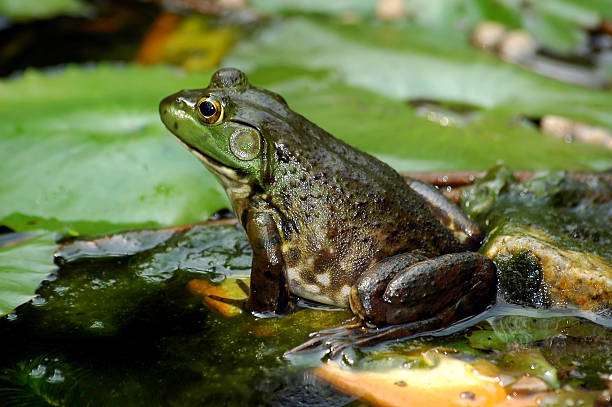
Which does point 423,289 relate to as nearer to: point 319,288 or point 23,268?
point 319,288

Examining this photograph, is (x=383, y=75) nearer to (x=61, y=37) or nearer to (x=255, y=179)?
(x=255, y=179)

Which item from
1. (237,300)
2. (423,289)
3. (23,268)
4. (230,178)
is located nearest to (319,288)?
(237,300)

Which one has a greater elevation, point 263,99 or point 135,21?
point 135,21

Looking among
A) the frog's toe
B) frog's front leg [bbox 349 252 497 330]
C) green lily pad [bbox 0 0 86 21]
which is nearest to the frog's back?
frog's front leg [bbox 349 252 497 330]

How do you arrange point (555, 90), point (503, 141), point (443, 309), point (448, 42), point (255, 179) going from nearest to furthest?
1. point (443, 309)
2. point (255, 179)
3. point (503, 141)
4. point (555, 90)
5. point (448, 42)

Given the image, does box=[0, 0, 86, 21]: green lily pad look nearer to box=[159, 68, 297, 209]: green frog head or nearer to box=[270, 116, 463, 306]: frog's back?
box=[159, 68, 297, 209]: green frog head

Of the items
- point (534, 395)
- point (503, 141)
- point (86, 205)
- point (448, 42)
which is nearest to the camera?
point (534, 395)

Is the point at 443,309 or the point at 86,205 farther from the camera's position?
the point at 86,205

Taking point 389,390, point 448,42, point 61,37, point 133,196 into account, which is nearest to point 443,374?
point 389,390
